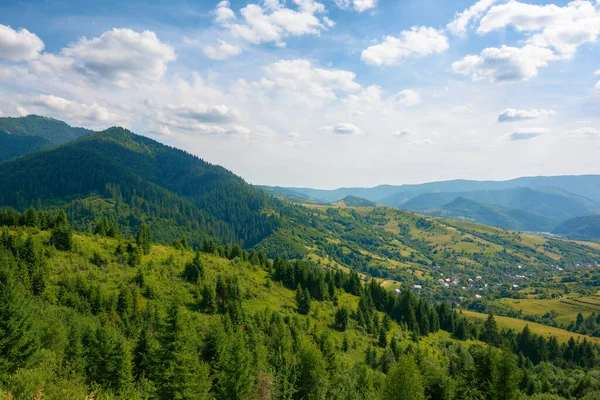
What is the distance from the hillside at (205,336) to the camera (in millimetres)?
39875

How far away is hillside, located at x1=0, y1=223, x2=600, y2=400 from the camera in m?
39.9

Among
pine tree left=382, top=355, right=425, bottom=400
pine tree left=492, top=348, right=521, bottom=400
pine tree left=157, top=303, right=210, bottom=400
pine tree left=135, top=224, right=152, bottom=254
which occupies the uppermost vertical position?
pine tree left=135, top=224, right=152, bottom=254

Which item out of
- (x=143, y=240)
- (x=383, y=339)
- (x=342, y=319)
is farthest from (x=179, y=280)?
(x=383, y=339)

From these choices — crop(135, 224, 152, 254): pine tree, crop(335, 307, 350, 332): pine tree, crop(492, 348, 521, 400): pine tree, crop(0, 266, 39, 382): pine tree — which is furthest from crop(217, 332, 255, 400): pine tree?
crop(135, 224, 152, 254): pine tree

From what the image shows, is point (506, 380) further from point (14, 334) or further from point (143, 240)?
point (143, 240)

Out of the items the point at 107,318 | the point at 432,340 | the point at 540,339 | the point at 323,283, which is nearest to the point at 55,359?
the point at 107,318

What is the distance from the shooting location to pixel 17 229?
8506 cm

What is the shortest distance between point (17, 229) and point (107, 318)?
149ft

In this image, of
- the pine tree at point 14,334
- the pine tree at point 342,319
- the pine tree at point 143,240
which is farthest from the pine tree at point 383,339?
the pine tree at point 14,334

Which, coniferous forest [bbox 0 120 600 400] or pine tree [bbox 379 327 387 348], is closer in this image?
coniferous forest [bbox 0 120 600 400]

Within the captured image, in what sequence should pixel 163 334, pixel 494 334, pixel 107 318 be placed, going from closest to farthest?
pixel 163 334 → pixel 107 318 → pixel 494 334

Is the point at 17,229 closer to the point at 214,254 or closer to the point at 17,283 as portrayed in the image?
the point at 17,283

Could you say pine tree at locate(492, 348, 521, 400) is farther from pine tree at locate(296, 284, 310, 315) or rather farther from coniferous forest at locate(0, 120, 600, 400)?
pine tree at locate(296, 284, 310, 315)

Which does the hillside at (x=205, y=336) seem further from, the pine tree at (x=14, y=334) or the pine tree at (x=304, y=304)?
the pine tree at (x=304, y=304)
